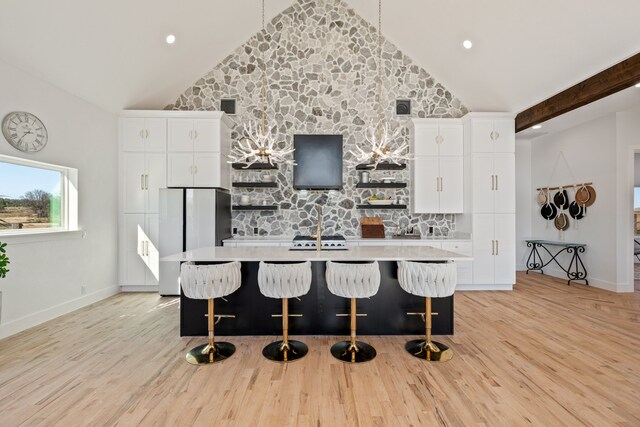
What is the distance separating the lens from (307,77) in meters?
5.48

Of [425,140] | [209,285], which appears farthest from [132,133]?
[425,140]

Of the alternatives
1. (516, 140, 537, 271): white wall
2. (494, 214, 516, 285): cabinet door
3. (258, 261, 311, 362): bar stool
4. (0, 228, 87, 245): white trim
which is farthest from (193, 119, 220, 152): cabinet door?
(516, 140, 537, 271): white wall

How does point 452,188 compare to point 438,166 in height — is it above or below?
below

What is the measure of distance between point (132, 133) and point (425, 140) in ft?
15.4

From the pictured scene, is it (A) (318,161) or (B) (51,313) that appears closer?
(B) (51,313)

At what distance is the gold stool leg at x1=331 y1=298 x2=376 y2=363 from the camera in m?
2.65

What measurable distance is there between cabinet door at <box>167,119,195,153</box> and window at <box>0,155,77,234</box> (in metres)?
1.36

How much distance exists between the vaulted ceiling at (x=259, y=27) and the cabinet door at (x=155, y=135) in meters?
0.44

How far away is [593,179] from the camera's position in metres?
5.28

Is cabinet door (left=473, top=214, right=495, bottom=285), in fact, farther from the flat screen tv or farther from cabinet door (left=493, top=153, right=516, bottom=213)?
the flat screen tv

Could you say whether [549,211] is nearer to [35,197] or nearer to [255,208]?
[255,208]

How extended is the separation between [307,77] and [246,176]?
203 cm

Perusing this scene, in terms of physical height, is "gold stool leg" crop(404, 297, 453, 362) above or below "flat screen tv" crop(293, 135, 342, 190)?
below

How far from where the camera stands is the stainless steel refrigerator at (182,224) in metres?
4.64
